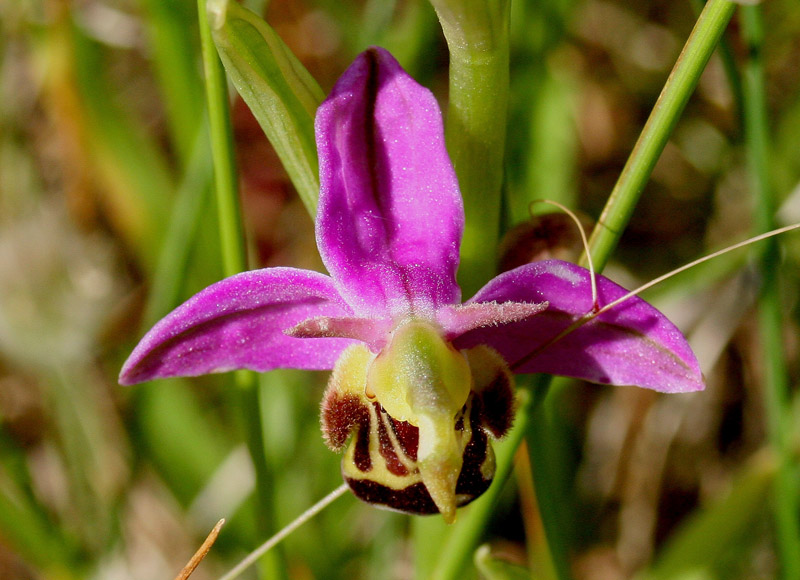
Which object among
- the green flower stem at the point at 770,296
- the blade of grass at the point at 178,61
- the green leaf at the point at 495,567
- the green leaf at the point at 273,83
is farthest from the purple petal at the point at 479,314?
the blade of grass at the point at 178,61

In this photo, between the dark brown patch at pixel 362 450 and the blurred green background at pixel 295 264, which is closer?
the dark brown patch at pixel 362 450

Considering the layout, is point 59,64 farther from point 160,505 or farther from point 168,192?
point 160,505

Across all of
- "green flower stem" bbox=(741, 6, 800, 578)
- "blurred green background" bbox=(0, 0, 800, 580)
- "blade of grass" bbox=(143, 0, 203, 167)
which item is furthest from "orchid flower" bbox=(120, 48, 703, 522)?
"blade of grass" bbox=(143, 0, 203, 167)

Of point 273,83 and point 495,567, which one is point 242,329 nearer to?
point 273,83

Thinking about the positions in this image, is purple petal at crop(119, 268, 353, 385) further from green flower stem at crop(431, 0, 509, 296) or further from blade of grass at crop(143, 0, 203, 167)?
blade of grass at crop(143, 0, 203, 167)

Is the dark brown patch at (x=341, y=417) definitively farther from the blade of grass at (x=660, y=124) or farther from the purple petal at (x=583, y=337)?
the blade of grass at (x=660, y=124)

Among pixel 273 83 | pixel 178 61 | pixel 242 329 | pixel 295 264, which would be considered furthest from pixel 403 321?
pixel 295 264
